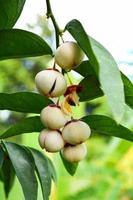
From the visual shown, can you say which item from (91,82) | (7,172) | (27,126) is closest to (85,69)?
(91,82)

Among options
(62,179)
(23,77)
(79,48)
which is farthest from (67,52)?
(23,77)

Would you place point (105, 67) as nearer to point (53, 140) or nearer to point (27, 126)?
point (53, 140)

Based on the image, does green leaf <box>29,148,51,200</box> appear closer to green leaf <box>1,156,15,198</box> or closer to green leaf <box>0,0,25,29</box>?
green leaf <box>1,156,15,198</box>

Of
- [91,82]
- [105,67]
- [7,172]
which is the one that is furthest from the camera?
[7,172]

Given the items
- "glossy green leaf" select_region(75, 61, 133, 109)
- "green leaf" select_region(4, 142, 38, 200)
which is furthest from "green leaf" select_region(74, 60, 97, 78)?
"green leaf" select_region(4, 142, 38, 200)

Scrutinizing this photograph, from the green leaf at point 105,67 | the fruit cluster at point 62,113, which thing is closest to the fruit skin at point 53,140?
the fruit cluster at point 62,113

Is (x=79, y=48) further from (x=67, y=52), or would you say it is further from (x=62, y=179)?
(x=62, y=179)

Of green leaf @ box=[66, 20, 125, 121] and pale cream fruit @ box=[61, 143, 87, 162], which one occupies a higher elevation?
green leaf @ box=[66, 20, 125, 121]
